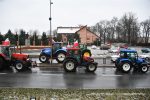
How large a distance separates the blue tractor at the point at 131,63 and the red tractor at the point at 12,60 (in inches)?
274

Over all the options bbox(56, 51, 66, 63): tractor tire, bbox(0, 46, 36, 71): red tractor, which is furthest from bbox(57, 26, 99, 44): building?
bbox(0, 46, 36, 71): red tractor

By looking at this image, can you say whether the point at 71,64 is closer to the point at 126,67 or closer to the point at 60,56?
the point at 126,67

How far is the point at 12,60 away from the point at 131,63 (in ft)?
29.7

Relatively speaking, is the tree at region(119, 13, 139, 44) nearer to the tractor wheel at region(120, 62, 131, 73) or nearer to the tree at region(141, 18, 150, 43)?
the tree at region(141, 18, 150, 43)

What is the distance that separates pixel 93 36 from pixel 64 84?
300 ft

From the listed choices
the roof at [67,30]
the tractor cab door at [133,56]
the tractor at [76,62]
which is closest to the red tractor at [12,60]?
the tractor at [76,62]

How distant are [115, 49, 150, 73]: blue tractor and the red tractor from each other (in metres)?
6.95

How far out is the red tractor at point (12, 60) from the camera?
1902cm

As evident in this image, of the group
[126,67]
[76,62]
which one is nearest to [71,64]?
[76,62]

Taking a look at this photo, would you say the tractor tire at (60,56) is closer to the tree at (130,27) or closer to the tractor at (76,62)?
the tractor at (76,62)

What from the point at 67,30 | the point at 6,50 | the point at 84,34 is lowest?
the point at 6,50

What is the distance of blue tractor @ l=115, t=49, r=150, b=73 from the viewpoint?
18844 millimetres

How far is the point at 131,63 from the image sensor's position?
62.0 feet

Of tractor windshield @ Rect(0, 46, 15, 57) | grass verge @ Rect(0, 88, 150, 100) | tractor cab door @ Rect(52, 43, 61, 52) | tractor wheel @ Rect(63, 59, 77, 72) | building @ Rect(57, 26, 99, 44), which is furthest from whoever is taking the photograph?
building @ Rect(57, 26, 99, 44)
